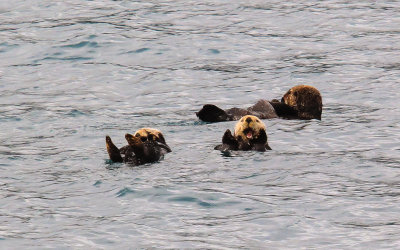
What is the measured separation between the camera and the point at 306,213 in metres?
7.99

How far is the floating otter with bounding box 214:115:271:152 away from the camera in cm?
970

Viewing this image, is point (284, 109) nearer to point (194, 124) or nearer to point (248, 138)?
point (194, 124)

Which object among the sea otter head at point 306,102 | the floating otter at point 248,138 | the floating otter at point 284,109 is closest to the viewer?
the floating otter at point 248,138

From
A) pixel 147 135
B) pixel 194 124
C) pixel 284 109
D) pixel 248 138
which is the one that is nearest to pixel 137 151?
pixel 147 135

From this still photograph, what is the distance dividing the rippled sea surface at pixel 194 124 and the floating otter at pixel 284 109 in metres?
0.14

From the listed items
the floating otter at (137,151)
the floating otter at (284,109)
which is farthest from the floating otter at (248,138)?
the floating otter at (284,109)

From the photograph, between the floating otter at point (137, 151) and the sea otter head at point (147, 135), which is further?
the sea otter head at point (147, 135)

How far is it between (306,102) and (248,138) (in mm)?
2042

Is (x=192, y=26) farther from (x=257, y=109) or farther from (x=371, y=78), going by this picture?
(x=257, y=109)

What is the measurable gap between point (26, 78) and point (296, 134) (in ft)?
18.2

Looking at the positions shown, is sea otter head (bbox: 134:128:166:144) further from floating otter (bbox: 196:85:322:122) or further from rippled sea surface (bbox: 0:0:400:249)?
floating otter (bbox: 196:85:322:122)

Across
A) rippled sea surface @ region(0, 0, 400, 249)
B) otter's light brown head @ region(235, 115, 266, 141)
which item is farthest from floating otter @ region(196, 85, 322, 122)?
otter's light brown head @ region(235, 115, 266, 141)

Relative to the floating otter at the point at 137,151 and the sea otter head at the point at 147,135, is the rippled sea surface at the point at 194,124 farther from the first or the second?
the sea otter head at the point at 147,135

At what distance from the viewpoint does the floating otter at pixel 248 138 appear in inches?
382
